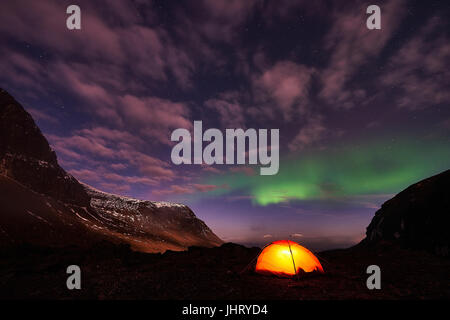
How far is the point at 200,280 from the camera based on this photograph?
935cm

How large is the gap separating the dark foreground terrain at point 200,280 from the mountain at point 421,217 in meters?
9.91

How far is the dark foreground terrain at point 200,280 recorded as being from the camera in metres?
8.09

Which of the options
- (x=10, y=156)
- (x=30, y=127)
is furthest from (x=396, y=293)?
(x=30, y=127)

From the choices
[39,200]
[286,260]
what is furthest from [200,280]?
[39,200]

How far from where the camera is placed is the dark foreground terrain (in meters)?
8.09

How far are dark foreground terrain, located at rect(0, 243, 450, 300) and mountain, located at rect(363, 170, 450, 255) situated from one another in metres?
9.91

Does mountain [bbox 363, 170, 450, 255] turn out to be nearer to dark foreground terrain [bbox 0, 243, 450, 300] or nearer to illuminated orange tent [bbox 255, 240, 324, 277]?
dark foreground terrain [bbox 0, 243, 450, 300]

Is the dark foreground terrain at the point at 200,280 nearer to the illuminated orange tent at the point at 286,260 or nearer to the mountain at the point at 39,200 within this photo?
the illuminated orange tent at the point at 286,260

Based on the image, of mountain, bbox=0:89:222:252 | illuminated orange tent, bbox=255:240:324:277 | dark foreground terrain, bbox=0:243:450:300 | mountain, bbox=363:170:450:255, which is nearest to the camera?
dark foreground terrain, bbox=0:243:450:300

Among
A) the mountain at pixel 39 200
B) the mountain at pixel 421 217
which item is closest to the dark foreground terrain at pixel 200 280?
the mountain at pixel 421 217

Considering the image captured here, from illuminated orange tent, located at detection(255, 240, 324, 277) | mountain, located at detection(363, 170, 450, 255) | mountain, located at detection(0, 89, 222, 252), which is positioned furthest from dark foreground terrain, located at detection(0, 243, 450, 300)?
mountain, located at detection(0, 89, 222, 252)

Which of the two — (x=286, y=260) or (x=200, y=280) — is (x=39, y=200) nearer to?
(x=200, y=280)

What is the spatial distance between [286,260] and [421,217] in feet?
79.2

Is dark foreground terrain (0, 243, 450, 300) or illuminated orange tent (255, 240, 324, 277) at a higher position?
illuminated orange tent (255, 240, 324, 277)
